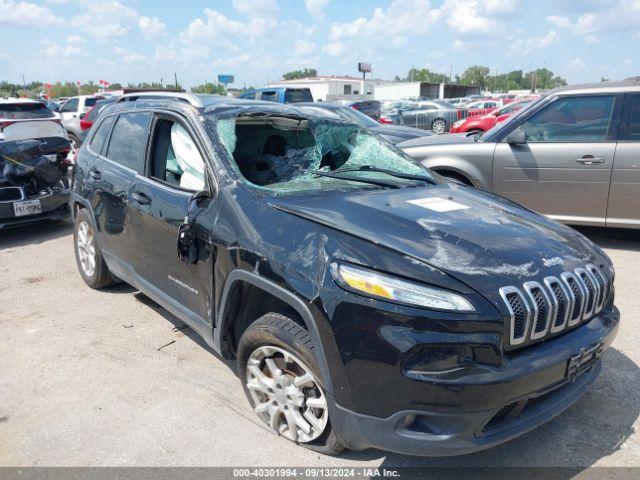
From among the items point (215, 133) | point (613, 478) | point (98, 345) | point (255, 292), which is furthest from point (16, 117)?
point (613, 478)

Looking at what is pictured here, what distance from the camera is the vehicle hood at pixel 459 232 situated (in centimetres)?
235

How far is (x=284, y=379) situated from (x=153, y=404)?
1012mm

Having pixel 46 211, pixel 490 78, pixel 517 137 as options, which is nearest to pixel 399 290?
pixel 517 137

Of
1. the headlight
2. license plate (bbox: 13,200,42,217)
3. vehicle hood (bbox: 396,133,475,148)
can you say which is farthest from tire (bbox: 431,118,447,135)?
the headlight

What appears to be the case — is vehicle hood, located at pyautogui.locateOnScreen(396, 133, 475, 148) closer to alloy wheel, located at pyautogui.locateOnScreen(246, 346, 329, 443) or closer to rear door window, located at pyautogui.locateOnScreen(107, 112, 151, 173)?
rear door window, located at pyautogui.locateOnScreen(107, 112, 151, 173)

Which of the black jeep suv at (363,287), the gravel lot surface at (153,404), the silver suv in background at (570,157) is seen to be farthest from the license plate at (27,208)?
the silver suv in background at (570,157)

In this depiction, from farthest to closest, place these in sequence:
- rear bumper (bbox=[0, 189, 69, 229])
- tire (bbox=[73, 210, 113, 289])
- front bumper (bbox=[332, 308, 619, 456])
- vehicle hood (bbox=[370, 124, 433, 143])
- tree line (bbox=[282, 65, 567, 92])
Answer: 1. tree line (bbox=[282, 65, 567, 92])
2. vehicle hood (bbox=[370, 124, 433, 143])
3. rear bumper (bbox=[0, 189, 69, 229])
4. tire (bbox=[73, 210, 113, 289])
5. front bumper (bbox=[332, 308, 619, 456])

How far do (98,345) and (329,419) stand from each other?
7.30 ft

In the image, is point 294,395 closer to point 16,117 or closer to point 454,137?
point 454,137

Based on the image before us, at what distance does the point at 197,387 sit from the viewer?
3314 millimetres

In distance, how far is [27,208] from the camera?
6629 millimetres

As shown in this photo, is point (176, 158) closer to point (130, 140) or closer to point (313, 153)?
point (130, 140)

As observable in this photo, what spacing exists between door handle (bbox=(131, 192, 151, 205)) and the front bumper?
2006mm

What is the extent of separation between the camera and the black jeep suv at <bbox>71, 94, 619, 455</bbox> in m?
2.13
